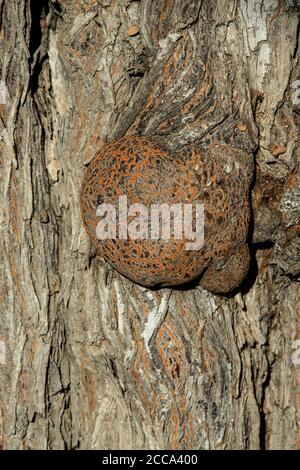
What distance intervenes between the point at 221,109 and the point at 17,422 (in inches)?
52.5

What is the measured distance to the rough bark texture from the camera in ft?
5.95

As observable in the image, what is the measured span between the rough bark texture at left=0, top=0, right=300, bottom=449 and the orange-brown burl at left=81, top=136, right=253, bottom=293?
0.10 meters

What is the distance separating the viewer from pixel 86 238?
75.4 inches

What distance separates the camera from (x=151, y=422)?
197cm

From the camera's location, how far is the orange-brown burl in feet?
5.41

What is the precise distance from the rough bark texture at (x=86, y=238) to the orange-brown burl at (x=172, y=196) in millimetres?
97

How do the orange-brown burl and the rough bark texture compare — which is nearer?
the orange-brown burl

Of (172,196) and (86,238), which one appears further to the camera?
(86,238)

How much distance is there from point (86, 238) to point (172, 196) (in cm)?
42

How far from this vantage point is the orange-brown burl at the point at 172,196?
5.41 ft

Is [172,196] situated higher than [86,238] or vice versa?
[172,196]

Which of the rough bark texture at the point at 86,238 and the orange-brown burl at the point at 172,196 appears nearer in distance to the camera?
the orange-brown burl at the point at 172,196

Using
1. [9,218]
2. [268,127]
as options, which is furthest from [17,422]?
[268,127]

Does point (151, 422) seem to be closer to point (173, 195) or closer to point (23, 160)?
point (173, 195)
